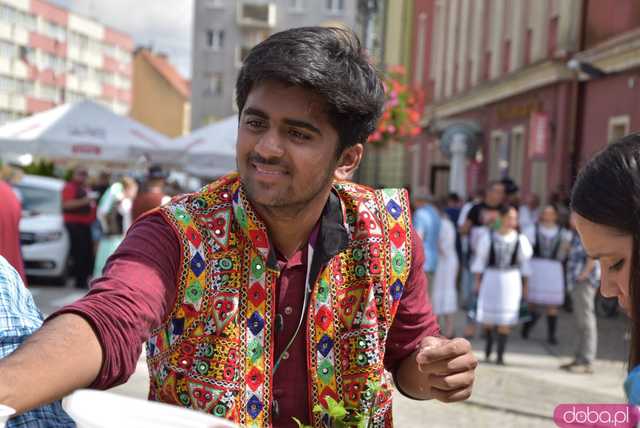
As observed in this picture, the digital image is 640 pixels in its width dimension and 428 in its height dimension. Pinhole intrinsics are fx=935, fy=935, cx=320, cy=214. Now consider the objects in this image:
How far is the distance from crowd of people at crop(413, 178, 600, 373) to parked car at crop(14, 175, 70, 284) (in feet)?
19.0

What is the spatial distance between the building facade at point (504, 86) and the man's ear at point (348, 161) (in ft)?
37.1

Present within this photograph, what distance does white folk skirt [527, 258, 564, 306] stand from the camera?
36.1 feet

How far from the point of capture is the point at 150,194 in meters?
8.20

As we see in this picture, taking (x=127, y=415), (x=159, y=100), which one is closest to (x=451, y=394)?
(x=127, y=415)

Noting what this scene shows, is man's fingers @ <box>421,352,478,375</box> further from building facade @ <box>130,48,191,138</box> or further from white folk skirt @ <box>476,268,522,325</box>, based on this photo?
building facade @ <box>130,48,191,138</box>

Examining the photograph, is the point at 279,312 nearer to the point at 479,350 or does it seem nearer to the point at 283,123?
the point at 283,123

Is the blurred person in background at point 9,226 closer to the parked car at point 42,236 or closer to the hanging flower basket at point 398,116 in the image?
the parked car at point 42,236

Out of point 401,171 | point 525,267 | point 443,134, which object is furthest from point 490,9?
point 525,267

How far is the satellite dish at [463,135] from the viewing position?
24438mm

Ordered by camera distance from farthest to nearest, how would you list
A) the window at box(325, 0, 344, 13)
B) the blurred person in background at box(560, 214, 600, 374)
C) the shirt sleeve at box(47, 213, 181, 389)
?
1. the window at box(325, 0, 344, 13)
2. the blurred person in background at box(560, 214, 600, 374)
3. the shirt sleeve at box(47, 213, 181, 389)

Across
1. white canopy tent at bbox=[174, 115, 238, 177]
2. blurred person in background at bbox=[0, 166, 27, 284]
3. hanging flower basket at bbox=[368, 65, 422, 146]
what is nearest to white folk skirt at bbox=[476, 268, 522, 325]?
hanging flower basket at bbox=[368, 65, 422, 146]

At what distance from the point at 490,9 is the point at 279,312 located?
82.5ft

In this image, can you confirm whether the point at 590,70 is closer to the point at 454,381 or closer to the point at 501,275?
the point at 501,275

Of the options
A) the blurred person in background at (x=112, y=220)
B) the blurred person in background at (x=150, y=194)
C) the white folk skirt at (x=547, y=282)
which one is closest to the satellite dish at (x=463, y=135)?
the white folk skirt at (x=547, y=282)
